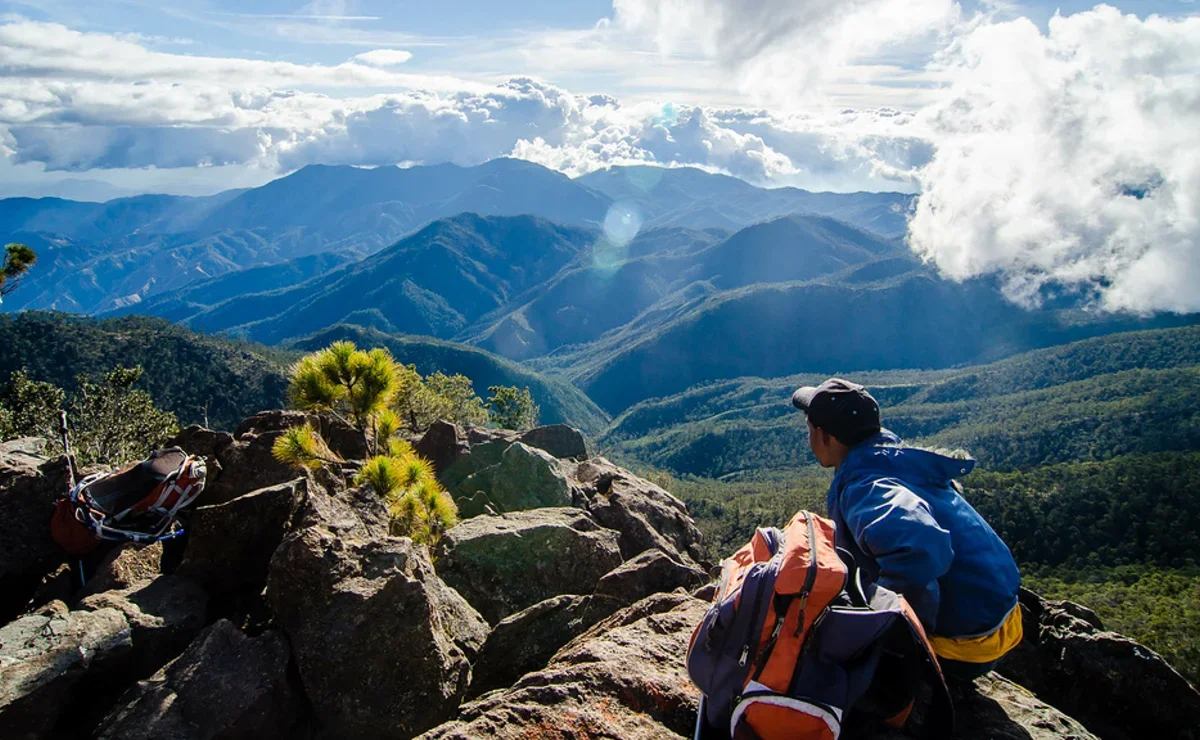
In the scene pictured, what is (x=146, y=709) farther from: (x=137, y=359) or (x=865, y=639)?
(x=137, y=359)

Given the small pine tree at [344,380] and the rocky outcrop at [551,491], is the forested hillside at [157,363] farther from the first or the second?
the small pine tree at [344,380]

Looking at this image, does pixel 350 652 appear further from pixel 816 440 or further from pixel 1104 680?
pixel 1104 680

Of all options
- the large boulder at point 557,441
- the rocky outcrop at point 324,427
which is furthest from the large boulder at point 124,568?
the large boulder at point 557,441

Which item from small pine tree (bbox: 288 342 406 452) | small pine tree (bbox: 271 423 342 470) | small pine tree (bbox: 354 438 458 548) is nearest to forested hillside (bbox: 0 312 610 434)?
small pine tree (bbox: 288 342 406 452)

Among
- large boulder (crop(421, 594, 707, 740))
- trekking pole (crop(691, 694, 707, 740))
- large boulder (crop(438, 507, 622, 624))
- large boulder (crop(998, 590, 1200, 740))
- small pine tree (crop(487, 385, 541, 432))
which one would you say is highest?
trekking pole (crop(691, 694, 707, 740))

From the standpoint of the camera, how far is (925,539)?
4.51 metres

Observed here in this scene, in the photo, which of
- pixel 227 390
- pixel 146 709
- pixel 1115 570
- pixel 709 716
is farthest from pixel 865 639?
pixel 227 390

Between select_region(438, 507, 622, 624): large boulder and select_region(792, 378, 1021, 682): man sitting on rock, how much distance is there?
777 cm

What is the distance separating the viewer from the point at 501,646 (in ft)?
26.3

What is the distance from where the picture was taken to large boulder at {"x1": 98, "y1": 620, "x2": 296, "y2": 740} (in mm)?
6262

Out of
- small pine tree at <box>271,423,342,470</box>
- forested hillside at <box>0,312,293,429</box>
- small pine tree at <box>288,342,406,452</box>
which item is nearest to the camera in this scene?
small pine tree at <box>271,423,342,470</box>

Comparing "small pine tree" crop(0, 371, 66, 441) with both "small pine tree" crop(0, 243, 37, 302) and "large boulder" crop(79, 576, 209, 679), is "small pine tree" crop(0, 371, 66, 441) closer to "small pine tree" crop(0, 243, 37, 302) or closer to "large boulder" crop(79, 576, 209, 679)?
"small pine tree" crop(0, 243, 37, 302)

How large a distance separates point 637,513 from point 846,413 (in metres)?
15.2

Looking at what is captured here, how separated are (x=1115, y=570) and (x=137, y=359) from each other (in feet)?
694
